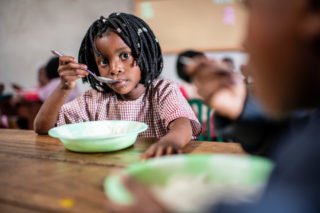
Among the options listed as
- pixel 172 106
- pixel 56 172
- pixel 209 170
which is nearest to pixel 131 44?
pixel 172 106

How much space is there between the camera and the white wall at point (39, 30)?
3.74 m

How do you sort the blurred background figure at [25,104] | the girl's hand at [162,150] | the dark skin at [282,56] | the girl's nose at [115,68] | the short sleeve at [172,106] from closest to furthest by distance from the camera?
the dark skin at [282,56], the girl's hand at [162,150], the short sleeve at [172,106], the girl's nose at [115,68], the blurred background figure at [25,104]

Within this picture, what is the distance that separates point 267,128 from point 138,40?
0.71 metres

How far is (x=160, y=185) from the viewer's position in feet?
1.78

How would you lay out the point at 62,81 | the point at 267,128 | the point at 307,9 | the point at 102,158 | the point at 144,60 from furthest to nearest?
the point at 144,60, the point at 62,81, the point at 102,158, the point at 267,128, the point at 307,9

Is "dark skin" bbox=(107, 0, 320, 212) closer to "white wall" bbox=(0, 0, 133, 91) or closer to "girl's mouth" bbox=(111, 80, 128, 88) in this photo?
"girl's mouth" bbox=(111, 80, 128, 88)

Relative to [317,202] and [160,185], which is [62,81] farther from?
[317,202]

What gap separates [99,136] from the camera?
814 mm

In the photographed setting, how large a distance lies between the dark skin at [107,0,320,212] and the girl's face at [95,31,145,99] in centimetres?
82

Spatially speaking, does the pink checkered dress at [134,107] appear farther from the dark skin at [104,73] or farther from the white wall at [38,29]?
the white wall at [38,29]

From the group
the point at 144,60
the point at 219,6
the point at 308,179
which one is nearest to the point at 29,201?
the point at 308,179

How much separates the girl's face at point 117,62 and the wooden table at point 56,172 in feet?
Result: 0.98

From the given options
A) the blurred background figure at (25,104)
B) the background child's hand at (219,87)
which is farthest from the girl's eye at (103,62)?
the blurred background figure at (25,104)

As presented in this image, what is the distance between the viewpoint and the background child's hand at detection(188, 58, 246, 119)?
574 mm
